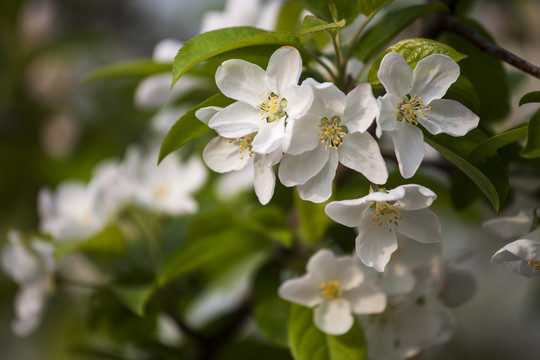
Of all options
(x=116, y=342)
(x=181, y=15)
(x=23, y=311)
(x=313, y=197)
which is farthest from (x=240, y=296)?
(x=181, y=15)

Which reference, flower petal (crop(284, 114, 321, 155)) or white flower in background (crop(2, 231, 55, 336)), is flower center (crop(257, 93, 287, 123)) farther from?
white flower in background (crop(2, 231, 55, 336))

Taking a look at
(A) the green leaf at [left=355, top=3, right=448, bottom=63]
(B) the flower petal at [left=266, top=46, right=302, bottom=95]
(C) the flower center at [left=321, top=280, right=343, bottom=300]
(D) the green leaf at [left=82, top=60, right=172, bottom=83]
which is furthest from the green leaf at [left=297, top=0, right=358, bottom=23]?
(C) the flower center at [left=321, top=280, right=343, bottom=300]

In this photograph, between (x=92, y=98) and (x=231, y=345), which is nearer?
(x=231, y=345)

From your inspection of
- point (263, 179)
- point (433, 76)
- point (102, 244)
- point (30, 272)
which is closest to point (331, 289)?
point (263, 179)

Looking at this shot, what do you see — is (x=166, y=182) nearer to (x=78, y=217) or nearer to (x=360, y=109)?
(x=78, y=217)

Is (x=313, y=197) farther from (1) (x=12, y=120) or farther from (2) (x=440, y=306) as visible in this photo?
(1) (x=12, y=120)
